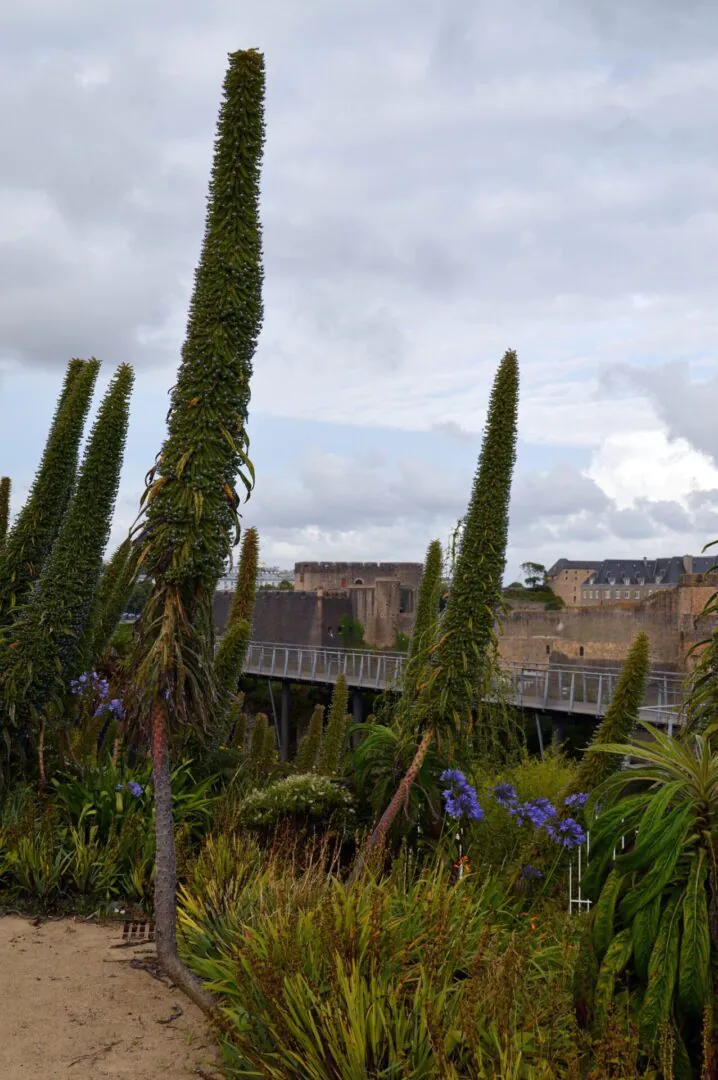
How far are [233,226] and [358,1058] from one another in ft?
15.5

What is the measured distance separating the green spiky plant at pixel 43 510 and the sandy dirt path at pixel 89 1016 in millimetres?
3365

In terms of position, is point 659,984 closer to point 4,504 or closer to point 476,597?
point 476,597

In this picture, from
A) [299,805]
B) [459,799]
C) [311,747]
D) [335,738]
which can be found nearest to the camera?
[459,799]

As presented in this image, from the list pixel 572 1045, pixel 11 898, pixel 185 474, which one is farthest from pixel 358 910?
pixel 11 898

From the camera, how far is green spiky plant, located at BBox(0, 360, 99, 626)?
8.46 m

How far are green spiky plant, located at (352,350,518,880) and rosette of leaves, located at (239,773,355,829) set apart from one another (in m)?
0.67

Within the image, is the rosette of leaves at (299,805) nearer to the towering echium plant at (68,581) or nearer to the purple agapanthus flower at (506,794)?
the purple agapanthus flower at (506,794)

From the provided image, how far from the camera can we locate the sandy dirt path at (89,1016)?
4309 millimetres

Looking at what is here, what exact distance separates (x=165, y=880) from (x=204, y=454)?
103 inches

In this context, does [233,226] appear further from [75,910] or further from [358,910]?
[75,910]

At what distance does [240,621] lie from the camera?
9.83 meters

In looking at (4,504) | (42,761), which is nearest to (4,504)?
(4,504)

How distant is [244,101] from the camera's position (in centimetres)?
597

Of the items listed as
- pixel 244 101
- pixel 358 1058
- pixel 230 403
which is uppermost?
pixel 244 101
